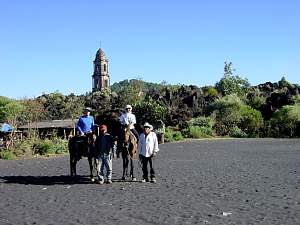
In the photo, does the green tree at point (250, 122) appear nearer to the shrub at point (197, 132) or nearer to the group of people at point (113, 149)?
the shrub at point (197, 132)

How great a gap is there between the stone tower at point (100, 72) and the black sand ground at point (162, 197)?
9098 centimetres

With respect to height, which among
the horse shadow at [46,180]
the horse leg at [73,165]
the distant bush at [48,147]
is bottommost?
the horse shadow at [46,180]

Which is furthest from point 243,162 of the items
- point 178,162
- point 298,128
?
point 298,128

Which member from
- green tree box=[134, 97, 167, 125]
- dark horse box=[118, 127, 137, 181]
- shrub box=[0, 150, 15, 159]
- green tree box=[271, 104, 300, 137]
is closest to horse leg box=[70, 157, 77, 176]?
dark horse box=[118, 127, 137, 181]

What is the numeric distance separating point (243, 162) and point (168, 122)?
27939 millimetres

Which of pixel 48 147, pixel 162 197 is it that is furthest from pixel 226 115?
pixel 162 197

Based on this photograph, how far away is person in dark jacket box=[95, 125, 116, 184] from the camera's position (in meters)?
13.9

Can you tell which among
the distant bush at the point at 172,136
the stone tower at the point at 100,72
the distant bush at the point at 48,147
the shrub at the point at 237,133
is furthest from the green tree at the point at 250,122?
the stone tower at the point at 100,72

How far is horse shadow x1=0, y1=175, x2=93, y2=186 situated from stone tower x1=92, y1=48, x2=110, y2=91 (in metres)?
92.7

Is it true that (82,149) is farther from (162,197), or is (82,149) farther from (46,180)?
(162,197)

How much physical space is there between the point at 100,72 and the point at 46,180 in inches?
3721

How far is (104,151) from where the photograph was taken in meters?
14.0

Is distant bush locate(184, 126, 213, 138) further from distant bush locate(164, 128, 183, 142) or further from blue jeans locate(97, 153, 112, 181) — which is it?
blue jeans locate(97, 153, 112, 181)

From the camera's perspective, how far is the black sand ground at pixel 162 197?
909 centimetres
